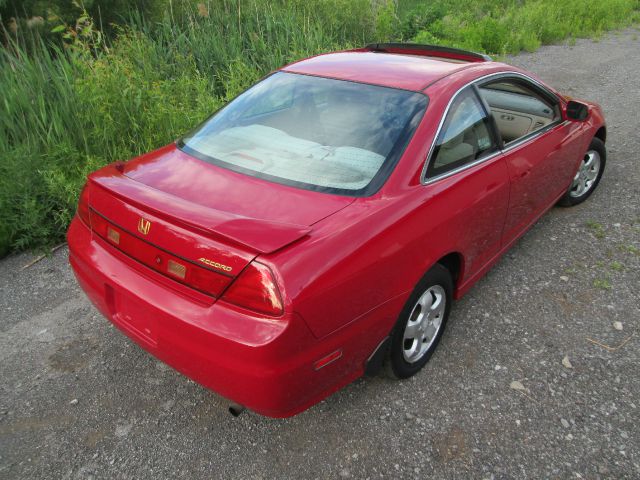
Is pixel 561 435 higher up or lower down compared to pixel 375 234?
lower down

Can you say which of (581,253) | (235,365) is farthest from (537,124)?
(235,365)

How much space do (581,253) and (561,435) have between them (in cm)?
179

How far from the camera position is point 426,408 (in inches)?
97.0

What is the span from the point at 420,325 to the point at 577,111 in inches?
80.5

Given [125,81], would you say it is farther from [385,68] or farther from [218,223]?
[218,223]

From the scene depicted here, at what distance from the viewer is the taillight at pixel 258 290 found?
178 cm

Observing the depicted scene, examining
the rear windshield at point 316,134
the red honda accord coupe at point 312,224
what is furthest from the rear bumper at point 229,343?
the rear windshield at point 316,134

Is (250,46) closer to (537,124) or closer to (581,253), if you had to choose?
(537,124)

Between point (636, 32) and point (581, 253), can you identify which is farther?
point (636, 32)

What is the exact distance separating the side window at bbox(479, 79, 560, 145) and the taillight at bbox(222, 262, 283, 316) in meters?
2.30

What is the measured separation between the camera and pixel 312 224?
1974 mm

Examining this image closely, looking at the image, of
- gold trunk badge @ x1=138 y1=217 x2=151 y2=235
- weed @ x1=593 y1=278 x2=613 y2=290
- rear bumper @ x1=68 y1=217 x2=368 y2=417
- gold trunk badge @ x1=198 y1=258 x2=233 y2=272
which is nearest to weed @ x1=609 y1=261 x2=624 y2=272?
weed @ x1=593 y1=278 x2=613 y2=290

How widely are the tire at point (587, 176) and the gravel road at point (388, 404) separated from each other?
90 cm

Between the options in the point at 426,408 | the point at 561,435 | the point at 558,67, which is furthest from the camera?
the point at 558,67
